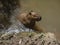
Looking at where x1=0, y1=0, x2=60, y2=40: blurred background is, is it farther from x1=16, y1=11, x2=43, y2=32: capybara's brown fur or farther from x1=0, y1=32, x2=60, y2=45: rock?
x1=0, y1=32, x2=60, y2=45: rock

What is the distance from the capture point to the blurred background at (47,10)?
1.77 m

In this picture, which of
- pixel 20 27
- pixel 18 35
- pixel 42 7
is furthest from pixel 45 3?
pixel 18 35

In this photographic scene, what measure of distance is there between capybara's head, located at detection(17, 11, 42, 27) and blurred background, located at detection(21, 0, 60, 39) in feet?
0.47

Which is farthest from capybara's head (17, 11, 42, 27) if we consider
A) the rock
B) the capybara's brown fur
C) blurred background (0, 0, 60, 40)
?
the rock

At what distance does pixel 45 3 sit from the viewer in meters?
1.93

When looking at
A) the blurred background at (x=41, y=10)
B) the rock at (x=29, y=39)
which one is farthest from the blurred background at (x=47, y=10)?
the rock at (x=29, y=39)

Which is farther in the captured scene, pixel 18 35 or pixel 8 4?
pixel 8 4

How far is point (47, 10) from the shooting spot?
1887 mm

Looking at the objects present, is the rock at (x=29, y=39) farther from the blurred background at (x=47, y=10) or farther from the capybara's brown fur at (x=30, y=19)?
the blurred background at (x=47, y=10)

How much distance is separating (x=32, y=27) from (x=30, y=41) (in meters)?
0.39

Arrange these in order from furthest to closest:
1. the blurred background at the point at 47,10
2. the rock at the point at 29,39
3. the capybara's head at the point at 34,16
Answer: the blurred background at the point at 47,10, the capybara's head at the point at 34,16, the rock at the point at 29,39

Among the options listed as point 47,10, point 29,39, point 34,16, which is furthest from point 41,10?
point 29,39

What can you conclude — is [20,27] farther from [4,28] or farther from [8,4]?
[8,4]

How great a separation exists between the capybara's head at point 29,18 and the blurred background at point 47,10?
0.14 metres
